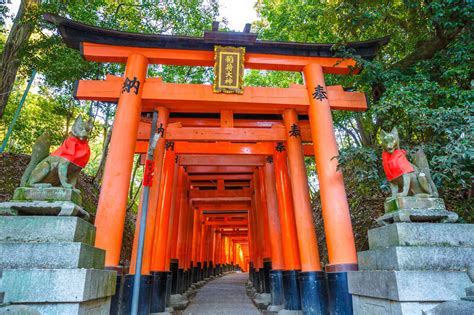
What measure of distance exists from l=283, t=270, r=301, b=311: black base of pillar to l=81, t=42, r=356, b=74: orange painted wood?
5.45m

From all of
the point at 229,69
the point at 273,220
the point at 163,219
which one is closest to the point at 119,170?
the point at 163,219

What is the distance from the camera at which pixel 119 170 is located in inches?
242

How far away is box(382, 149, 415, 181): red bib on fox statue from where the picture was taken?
439 centimetres

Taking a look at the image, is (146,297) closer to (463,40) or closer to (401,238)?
(401,238)

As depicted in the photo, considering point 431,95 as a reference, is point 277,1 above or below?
above

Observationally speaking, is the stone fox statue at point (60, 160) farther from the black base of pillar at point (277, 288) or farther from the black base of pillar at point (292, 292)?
the black base of pillar at point (277, 288)

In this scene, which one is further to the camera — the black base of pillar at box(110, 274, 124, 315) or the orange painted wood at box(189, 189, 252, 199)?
the orange painted wood at box(189, 189, 252, 199)

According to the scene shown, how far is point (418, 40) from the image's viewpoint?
8.13 meters

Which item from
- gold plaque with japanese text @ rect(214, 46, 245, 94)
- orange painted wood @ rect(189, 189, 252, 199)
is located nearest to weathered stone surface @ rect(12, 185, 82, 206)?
gold plaque with japanese text @ rect(214, 46, 245, 94)

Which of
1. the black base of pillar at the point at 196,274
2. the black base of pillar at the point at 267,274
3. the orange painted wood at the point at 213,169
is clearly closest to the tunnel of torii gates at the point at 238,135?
the black base of pillar at the point at 267,274

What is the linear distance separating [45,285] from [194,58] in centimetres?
584

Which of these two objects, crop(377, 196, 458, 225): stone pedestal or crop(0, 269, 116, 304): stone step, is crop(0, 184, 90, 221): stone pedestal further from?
crop(377, 196, 458, 225): stone pedestal

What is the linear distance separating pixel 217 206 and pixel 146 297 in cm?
1125

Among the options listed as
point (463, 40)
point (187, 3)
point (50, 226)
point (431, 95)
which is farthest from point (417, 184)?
point (187, 3)
